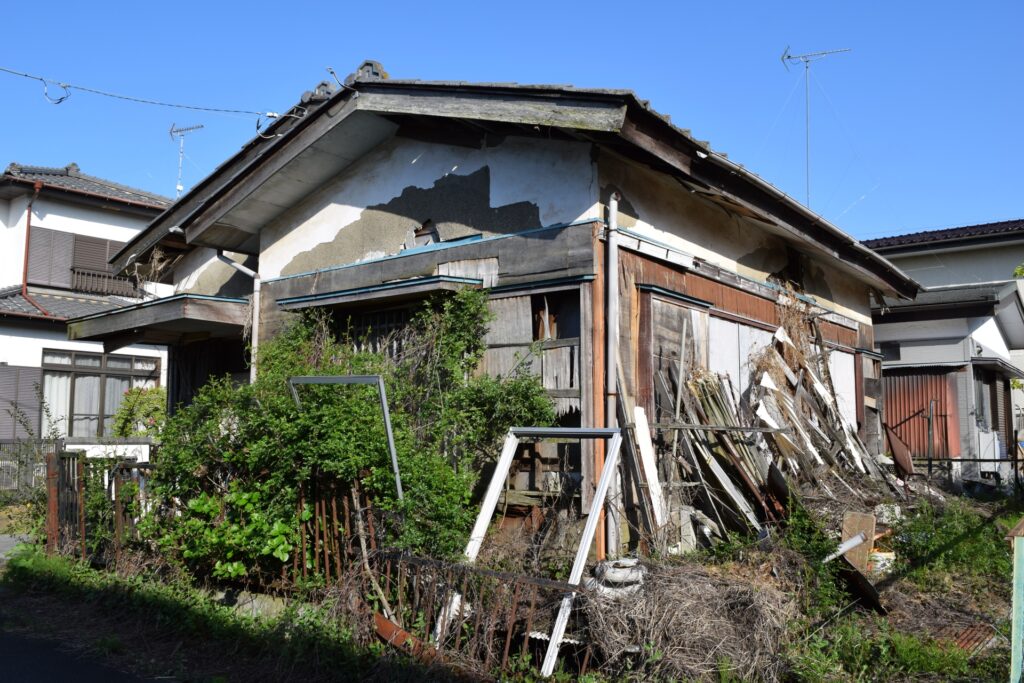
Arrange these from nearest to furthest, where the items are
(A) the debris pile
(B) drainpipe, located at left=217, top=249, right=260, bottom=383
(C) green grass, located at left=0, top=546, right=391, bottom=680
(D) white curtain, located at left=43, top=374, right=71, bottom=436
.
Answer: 1. (C) green grass, located at left=0, top=546, right=391, bottom=680
2. (A) the debris pile
3. (B) drainpipe, located at left=217, top=249, right=260, bottom=383
4. (D) white curtain, located at left=43, top=374, right=71, bottom=436

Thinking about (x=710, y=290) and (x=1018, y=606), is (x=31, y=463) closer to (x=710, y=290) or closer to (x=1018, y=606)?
(x=710, y=290)

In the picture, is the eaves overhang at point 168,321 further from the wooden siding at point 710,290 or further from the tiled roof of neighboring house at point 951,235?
the tiled roof of neighboring house at point 951,235

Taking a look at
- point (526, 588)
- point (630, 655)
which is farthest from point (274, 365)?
point (630, 655)

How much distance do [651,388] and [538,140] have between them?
2.66 meters

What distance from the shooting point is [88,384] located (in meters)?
20.1

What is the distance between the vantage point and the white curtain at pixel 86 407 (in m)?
19.9

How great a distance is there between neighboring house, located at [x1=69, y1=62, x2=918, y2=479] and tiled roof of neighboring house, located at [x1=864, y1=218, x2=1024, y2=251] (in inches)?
404

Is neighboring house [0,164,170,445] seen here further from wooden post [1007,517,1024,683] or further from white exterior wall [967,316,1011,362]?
wooden post [1007,517,1024,683]

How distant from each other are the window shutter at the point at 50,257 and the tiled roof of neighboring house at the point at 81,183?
1.18m

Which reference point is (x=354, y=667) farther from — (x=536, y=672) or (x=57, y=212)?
(x=57, y=212)

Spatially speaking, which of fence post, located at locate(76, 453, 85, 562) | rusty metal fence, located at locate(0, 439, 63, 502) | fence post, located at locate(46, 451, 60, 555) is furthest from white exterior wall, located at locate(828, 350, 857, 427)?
rusty metal fence, located at locate(0, 439, 63, 502)

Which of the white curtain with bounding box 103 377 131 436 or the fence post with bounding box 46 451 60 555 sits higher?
the white curtain with bounding box 103 377 131 436

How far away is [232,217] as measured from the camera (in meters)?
10.9

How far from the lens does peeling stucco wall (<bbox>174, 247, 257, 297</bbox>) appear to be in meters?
12.1
